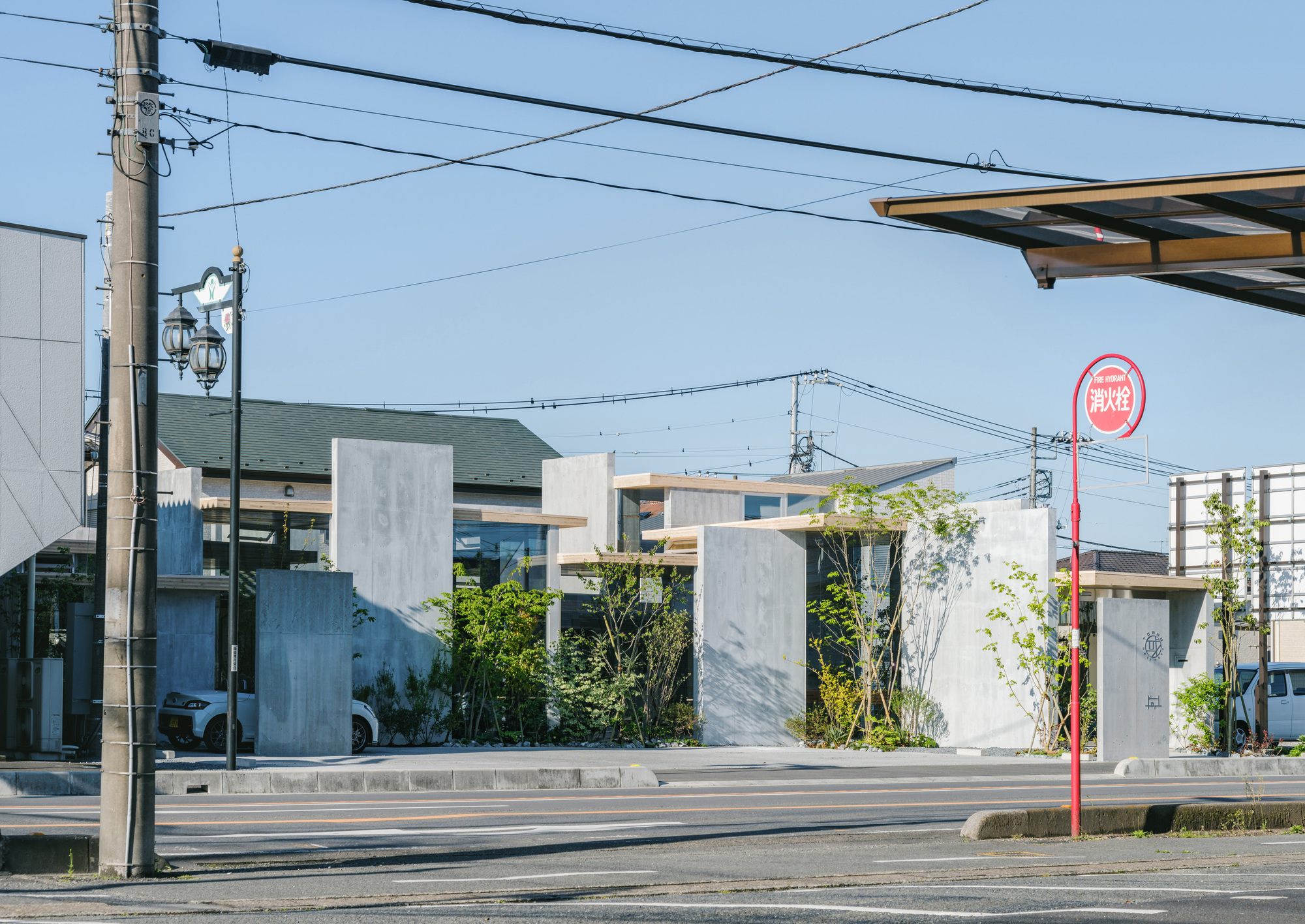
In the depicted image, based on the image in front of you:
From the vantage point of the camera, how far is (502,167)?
15.9 m

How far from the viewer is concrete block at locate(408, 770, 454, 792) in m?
19.2

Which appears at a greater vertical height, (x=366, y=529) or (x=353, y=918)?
(x=366, y=529)

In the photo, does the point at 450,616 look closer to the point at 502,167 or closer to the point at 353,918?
the point at 502,167

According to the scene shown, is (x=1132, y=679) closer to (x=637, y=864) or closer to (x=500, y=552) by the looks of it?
Answer: (x=500, y=552)

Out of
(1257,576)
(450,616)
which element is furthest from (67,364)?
(1257,576)

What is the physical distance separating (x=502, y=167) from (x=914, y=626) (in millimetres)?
14891

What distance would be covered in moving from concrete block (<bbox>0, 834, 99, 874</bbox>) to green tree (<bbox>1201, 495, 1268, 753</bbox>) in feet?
75.2

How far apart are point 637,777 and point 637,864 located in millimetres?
8460

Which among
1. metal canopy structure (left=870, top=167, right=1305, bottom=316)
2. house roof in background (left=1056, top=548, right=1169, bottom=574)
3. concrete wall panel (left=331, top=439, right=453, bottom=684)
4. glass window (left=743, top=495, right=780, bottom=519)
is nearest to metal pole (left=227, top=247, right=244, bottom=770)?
concrete wall panel (left=331, top=439, right=453, bottom=684)

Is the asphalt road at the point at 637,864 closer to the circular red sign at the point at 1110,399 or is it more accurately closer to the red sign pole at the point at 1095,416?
the red sign pole at the point at 1095,416

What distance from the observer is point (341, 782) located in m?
19.1

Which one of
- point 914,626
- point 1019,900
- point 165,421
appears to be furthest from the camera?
point 165,421

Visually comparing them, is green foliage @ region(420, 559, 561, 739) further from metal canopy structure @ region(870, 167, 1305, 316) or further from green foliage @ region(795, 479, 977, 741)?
metal canopy structure @ region(870, 167, 1305, 316)

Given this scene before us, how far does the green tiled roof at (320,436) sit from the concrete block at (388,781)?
17301mm
